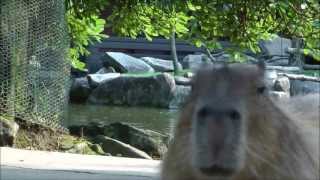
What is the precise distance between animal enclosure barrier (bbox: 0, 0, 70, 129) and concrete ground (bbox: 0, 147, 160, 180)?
3.66ft

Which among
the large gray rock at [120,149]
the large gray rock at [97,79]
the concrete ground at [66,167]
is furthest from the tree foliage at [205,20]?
the large gray rock at [97,79]

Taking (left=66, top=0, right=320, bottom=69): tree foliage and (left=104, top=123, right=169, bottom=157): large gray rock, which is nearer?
(left=104, top=123, right=169, bottom=157): large gray rock

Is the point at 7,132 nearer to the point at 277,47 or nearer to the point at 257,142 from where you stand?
the point at 257,142

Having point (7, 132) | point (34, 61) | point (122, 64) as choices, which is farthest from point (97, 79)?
point (7, 132)

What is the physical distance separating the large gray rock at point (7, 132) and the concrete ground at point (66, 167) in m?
0.26

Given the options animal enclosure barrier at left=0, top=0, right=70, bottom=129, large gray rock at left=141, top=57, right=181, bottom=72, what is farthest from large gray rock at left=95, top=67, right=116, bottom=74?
animal enclosure barrier at left=0, top=0, right=70, bottom=129

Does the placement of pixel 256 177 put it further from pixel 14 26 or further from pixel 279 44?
pixel 279 44

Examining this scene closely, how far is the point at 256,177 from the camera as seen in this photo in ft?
10.2

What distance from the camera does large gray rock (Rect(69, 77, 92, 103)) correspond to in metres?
22.0

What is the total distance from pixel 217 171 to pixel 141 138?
804 centimetres

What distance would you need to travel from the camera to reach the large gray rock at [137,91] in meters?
21.0

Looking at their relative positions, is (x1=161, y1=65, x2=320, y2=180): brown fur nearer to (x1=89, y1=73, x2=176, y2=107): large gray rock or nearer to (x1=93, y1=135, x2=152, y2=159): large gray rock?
(x1=93, y1=135, x2=152, y2=159): large gray rock

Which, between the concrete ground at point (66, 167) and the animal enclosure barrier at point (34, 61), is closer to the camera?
the concrete ground at point (66, 167)

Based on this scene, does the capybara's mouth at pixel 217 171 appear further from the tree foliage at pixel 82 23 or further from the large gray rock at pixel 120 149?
the tree foliage at pixel 82 23
